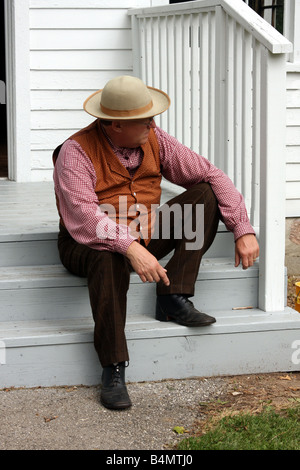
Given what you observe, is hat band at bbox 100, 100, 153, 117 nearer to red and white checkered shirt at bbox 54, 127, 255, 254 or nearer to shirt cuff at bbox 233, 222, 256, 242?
red and white checkered shirt at bbox 54, 127, 255, 254

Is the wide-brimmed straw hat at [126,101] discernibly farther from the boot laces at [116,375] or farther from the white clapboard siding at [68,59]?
the white clapboard siding at [68,59]

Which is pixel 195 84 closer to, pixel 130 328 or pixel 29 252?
pixel 29 252

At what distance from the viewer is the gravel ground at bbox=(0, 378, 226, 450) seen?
3.02 metres

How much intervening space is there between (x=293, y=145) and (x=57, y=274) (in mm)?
2571

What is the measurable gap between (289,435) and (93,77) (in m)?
3.24

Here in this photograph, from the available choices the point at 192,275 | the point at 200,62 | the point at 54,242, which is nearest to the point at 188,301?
the point at 192,275

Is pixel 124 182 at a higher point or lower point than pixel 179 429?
higher

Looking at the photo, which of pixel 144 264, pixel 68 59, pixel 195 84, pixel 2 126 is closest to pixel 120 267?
pixel 144 264

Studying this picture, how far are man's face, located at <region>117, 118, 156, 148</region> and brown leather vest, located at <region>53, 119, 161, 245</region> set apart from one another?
105mm

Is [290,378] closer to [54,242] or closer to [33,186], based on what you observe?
[54,242]

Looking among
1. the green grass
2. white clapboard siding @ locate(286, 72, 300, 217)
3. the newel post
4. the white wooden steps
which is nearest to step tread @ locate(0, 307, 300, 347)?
the white wooden steps

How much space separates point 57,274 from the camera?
3.79 m

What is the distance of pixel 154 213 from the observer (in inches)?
146

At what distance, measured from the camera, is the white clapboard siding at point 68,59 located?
18.0 feet
